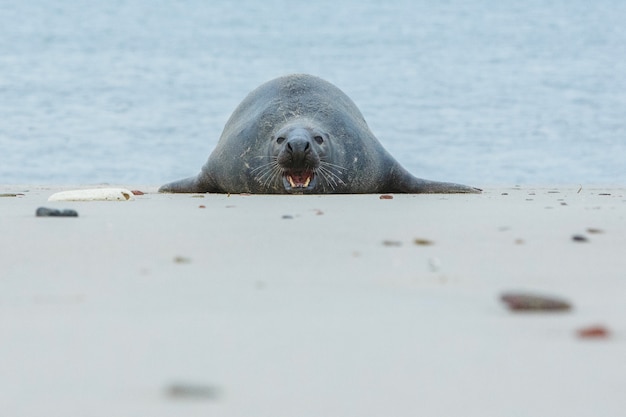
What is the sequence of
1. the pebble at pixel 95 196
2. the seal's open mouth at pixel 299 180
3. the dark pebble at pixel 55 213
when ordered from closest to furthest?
the dark pebble at pixel 55 213, the pebble at pixel 95 196, the seal's open mouth at pixel 299 180

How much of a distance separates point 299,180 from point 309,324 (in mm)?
5731

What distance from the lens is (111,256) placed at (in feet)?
10.6

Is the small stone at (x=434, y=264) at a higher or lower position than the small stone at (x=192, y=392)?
lower

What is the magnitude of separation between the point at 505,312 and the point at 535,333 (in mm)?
A: 235

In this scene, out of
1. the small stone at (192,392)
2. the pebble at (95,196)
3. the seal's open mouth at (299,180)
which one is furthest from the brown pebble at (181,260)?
the seal's open mouth at (299,180)

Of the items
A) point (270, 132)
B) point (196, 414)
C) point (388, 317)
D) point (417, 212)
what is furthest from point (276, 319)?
point (270, 132)

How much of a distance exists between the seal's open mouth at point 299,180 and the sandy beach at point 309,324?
→ 11.8 ft

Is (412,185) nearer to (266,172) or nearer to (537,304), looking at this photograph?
(266,172)

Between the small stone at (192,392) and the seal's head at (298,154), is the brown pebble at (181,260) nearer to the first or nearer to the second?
the small stone at (192,392)

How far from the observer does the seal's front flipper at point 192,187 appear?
8.99m

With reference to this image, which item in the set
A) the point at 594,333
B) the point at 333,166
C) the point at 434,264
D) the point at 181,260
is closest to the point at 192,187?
the point at 333,166

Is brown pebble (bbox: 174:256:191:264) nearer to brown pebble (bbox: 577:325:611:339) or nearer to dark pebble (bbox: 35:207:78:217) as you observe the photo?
brown pebble (bbox: 577:325:611:339)

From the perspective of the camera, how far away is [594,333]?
74.1 inches

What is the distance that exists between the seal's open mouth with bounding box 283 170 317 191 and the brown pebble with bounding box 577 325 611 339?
5815 mm
